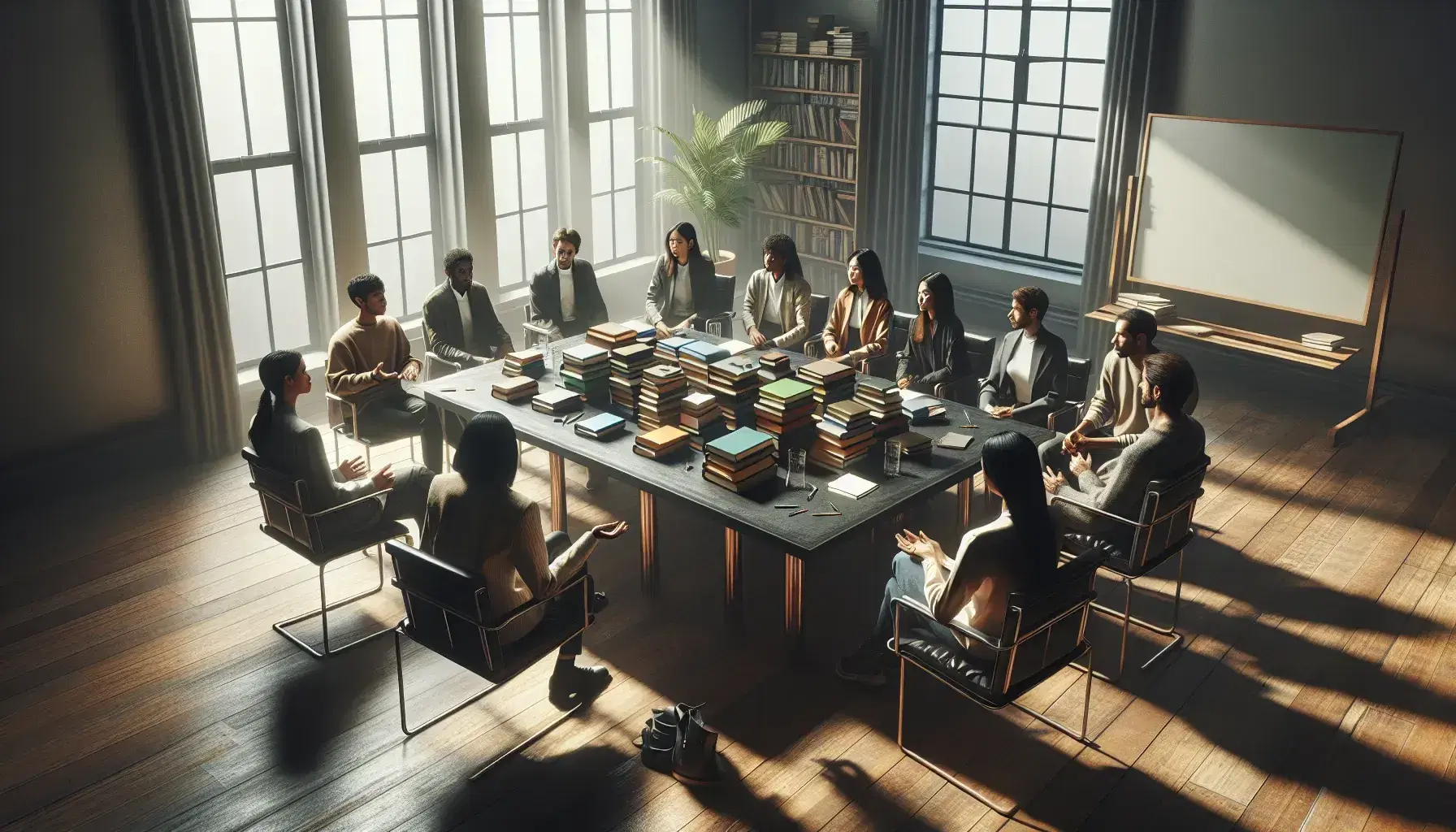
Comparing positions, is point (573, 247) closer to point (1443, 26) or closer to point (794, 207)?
point (794, 207)

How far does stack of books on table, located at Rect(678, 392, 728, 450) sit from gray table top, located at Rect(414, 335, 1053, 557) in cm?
13

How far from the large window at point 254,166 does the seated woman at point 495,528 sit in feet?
12.3

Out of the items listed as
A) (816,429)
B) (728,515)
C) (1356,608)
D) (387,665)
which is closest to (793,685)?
(728,515)

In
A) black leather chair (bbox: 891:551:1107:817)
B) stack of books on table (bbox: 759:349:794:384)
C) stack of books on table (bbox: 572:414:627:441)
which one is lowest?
black leather chair (bbox: 891:551:1107:817)

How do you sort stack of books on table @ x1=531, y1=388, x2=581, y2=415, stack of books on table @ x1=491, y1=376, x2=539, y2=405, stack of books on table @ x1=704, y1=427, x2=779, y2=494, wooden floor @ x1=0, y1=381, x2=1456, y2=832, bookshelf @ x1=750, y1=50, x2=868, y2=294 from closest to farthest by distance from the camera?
wooden floor @ x1=0, y1=381, x2=1456, y2=832, stack of books on table @ x1=704, y1=427, x2=779, y2=494, stack of books on table @ x1=531, y1=388, x2=581, y2=415, stack of books on table @ x1=491, y1=376, x2=539, y2=405, bookshelf @ x1=750, y1=50, x2=868, y2=294

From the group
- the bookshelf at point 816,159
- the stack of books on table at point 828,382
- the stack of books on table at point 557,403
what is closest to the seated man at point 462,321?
the stack of books on table at point 557,403

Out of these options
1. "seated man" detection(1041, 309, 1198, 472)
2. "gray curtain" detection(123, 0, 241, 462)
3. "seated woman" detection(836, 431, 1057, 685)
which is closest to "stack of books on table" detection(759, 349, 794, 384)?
"seated man" detection(1041, 309, 1198, 472)

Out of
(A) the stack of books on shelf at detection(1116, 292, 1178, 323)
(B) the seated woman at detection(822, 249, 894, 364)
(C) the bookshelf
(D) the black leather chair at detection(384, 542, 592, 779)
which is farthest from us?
(C) the bookshelf

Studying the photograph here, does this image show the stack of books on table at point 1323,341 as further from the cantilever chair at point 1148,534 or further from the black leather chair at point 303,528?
the black leather chair at point 303,528

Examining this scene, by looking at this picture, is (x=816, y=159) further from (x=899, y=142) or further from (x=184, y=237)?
(x=184, y=237)

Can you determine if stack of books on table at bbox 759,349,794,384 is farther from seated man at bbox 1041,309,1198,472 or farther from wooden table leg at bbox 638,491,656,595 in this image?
seated man at bbox 1041,309,1198,472

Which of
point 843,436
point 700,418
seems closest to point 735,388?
point 700,418

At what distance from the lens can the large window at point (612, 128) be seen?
895 cm

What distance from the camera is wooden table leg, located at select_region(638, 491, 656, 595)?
5.08 metres
